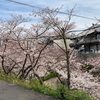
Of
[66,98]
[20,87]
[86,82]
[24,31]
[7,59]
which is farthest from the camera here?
[7,59]

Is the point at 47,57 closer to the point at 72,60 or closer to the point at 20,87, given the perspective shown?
the point at 72,60

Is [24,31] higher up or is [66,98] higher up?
[24,31]

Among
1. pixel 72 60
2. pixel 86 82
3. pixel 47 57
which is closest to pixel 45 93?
pixel 86 82

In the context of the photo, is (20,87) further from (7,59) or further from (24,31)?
(7,59)

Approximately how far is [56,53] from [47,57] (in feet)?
2.41

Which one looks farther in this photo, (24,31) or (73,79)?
(24,31)

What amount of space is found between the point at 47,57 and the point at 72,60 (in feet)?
6.66

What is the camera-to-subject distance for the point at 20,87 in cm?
726

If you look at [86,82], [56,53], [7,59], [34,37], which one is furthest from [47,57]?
[86,82]

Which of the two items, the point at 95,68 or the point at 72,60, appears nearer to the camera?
the point at 72,60

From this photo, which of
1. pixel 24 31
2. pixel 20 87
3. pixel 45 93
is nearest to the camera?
pixel 45 93

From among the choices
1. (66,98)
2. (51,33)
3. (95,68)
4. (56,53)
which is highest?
(51,33)

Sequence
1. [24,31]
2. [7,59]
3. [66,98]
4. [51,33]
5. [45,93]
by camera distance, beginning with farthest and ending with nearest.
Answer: [7,59] < [24,31] < [51,33] < [45,93] < [66,98]

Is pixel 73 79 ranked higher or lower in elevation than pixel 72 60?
lower
